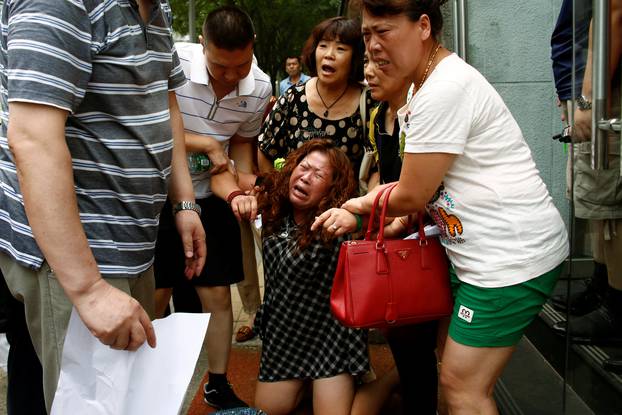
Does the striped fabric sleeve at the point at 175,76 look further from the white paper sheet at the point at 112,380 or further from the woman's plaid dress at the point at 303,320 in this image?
the woman's plaid dress at the point at 303,320

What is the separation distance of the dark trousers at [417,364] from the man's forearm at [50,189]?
5.07 ft

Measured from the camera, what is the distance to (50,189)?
4.91ft

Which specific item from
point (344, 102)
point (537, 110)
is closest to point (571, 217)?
point (344, 102)

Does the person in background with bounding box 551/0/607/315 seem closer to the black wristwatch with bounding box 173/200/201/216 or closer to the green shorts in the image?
the green shorts

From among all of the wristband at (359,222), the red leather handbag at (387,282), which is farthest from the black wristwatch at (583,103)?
the wristband at (359,222)

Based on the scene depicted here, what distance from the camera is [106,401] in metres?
1.63

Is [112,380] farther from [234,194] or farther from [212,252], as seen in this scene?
[212,252]

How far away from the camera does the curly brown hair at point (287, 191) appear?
114 inches

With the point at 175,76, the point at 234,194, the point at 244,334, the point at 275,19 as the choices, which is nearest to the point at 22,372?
the point at 175,76

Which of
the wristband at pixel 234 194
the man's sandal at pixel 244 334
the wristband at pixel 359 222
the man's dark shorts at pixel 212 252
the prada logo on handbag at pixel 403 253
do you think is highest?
the wristband at pixel 359 222

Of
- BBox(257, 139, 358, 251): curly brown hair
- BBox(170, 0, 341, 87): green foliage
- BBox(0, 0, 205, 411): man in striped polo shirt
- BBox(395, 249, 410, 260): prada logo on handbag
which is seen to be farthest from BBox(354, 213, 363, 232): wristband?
BBox(170, 0, 341, 87): green foliage

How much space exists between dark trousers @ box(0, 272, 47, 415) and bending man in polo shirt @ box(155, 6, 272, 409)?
4.12ft

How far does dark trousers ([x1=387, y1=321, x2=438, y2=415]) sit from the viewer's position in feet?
8.93

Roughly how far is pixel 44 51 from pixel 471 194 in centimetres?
127
